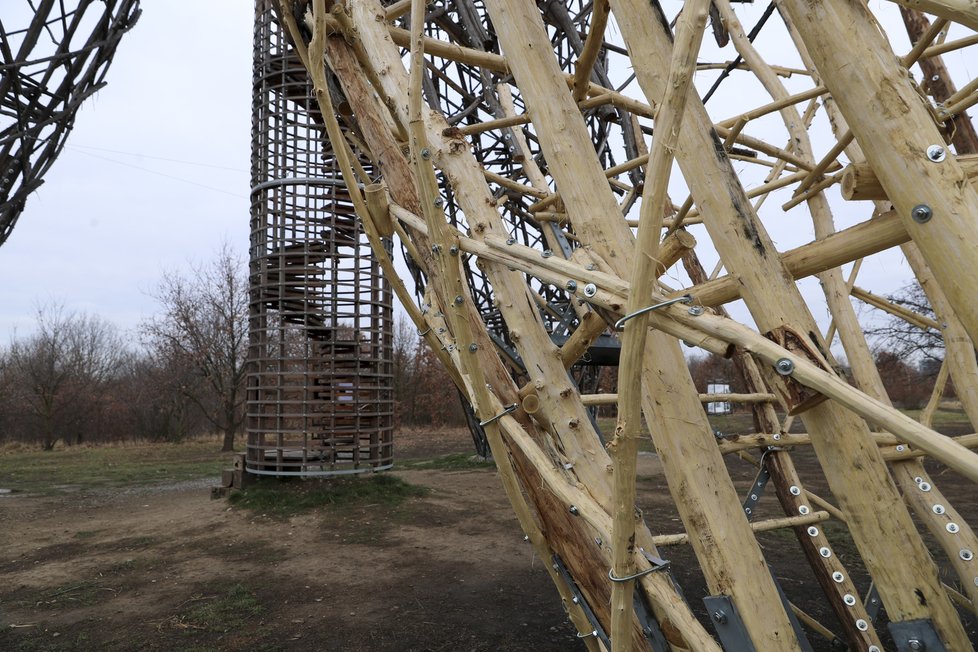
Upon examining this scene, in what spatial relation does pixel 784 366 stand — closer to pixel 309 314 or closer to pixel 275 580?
pixel 275 580

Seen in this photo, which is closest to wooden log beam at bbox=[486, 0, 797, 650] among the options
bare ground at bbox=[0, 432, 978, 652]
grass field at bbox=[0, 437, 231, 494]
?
bare ground at bbox=[0, 432, 978, 652]

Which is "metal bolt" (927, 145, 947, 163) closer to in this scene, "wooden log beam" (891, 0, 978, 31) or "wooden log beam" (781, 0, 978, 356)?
"wooden log beam" (781, 0, 978, 356)

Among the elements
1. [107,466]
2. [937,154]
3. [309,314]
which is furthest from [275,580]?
[107,466]

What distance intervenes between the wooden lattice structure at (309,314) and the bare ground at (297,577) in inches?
40.6

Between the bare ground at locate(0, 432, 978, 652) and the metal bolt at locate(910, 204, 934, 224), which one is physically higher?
the metal bolt at locate(910, 204, 934, 224)

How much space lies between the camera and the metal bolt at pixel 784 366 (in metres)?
0.99

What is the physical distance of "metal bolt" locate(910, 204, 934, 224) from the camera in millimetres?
911

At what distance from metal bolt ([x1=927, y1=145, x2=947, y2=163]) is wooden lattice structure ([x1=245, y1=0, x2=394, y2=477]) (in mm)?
8352

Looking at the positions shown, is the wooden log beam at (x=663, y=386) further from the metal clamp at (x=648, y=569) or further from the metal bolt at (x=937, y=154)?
Answer: the metal bolt at (x=937, y=154)

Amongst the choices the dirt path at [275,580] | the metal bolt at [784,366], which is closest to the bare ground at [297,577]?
the dirt path at [275,580]

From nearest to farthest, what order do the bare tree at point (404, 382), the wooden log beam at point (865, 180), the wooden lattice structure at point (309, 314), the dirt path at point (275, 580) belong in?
the wooden log beam at point (865, 180)
the dirt path at point (275, 580)
the wooden lattice structure at point (309, 314)
the bare tree at point (404, 382)

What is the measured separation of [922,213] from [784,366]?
28 cm

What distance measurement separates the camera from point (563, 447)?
1600 mm

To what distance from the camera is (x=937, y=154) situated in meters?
0.92
